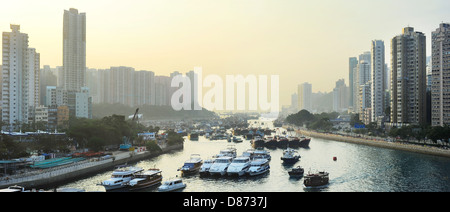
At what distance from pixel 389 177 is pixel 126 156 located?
38.4 ft

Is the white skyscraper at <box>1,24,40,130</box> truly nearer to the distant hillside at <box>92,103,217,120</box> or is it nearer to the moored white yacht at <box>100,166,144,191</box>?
the distant hillside at <box>92,103,217,120</box>

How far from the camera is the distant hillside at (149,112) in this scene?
48.2m

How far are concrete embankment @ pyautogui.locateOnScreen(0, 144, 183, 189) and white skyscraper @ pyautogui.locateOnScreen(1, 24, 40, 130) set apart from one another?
1293 cm

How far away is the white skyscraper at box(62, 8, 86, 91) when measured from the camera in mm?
41906

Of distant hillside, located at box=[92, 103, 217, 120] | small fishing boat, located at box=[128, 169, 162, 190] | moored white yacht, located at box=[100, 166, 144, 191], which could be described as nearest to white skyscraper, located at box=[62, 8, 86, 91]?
distant hillside, located at box=[92, 103, 217, 120]

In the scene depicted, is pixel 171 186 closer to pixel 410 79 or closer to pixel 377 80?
pixel 410 79

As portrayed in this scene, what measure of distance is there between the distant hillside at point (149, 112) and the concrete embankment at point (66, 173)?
27.8 meters

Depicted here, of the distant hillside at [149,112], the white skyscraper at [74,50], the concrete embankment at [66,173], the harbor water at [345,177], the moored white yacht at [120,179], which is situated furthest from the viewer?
the distant hillside at [149,112]

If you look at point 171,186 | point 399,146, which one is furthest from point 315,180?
point 399,146

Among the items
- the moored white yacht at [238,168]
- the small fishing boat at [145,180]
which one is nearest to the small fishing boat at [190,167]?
the moored white yacht at [238,168]

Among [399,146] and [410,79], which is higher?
[410,79]

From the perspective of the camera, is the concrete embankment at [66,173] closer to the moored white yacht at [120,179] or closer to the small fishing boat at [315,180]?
the moored white yacht at [120,179]

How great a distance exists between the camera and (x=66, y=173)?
492 inches

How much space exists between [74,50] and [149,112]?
17853mm
